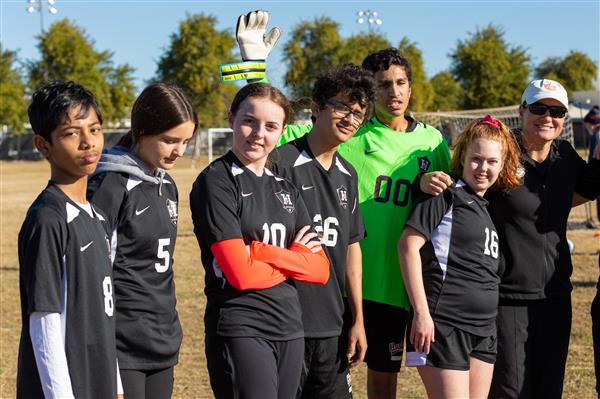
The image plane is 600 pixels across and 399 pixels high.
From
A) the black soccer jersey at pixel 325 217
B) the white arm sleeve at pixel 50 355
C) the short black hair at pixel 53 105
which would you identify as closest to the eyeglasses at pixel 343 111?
the black soccer jersey at pixel 325 217

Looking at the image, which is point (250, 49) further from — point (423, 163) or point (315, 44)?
point (315, 44)

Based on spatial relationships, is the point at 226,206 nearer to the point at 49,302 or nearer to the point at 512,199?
the point at 49,302

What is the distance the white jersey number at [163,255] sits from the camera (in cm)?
329

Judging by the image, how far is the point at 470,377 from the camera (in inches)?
151

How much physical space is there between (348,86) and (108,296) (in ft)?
5.17

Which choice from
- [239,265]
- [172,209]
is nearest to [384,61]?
[172,209]

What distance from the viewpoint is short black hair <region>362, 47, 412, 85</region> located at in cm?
423

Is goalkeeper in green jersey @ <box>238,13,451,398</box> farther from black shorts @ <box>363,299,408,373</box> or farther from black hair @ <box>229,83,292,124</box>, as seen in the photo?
black hair @ <box>229,83,292,124</box>

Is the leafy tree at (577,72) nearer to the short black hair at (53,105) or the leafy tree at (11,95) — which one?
the leafy tree at (11,95)

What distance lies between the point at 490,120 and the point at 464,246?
0.66m

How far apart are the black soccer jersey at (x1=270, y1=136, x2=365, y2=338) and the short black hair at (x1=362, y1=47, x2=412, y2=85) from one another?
2.13ft

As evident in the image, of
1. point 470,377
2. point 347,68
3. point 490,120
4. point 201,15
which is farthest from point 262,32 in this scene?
point 201,15

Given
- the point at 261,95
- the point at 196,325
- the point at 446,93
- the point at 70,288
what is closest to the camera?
the point at 70,288

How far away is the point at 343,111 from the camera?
3.81m
